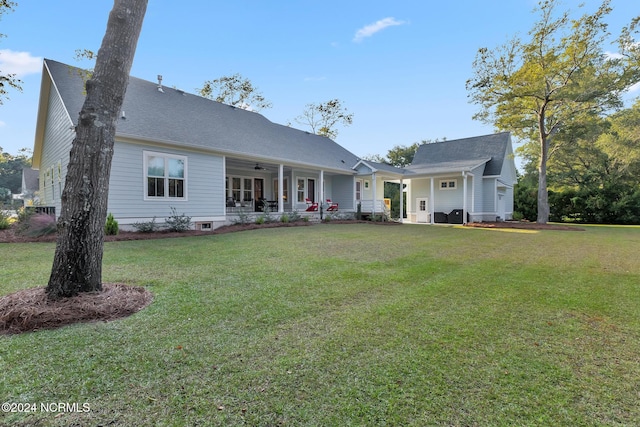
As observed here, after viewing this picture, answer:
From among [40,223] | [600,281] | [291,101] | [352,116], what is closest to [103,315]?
[600,281]

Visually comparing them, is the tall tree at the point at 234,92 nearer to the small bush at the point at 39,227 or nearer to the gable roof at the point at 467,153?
the gable roof at the point at 467,153

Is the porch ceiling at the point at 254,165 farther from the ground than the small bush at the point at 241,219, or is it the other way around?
the porch ceiling at the point at 254,165

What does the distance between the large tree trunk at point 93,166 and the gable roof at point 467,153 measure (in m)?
18.8

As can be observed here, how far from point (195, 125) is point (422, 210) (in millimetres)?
15222

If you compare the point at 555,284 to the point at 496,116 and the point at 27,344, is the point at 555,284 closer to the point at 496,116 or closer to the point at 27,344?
the point at 27,344

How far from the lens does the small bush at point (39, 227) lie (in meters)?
8.63

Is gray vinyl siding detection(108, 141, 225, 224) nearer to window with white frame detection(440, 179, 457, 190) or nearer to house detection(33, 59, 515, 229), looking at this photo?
house detection(33, 59, 515, 229)

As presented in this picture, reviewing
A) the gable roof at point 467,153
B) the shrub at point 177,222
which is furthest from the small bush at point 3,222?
the gable roof at point 467,153

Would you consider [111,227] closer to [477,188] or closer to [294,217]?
[294,217]

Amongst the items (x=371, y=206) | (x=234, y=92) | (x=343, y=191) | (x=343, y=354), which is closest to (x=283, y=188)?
(x=343, y=191)

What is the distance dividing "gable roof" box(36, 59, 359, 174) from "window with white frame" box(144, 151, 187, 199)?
2.18 feet

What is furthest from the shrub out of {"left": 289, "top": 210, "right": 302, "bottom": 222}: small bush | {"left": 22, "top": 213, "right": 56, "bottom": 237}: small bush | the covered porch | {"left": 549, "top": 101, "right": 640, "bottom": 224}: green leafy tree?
{"left": 549, "top": 101, "right": 640, "bottom": 224}: green leafy tree

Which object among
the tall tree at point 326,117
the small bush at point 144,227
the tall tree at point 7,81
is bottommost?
the small bush at point 144,227

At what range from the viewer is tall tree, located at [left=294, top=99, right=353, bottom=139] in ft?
102
